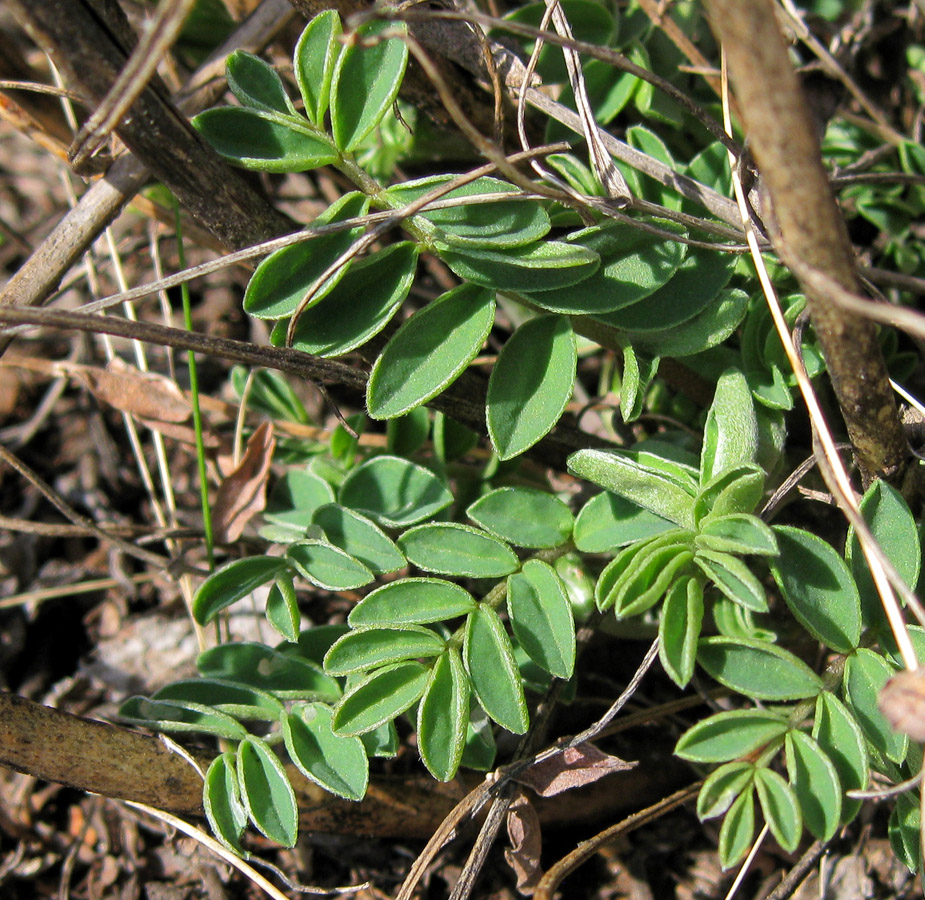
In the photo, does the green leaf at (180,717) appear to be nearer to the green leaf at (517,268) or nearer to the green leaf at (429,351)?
the green leaf at (429,351)

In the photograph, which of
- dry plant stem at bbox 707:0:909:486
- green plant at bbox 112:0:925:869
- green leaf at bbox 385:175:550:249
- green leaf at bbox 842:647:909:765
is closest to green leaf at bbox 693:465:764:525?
green plant at bbox 112:0:925:869

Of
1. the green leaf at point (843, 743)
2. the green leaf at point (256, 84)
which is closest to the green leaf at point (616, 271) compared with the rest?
the green leaf at point (256, 84)

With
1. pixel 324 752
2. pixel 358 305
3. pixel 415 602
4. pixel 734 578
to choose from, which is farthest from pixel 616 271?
pixel 324 752

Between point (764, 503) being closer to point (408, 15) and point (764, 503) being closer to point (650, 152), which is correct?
point (650, 152)

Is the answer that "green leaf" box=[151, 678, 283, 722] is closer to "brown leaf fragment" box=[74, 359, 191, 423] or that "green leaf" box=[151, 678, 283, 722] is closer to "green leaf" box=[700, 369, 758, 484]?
"brown leaf fragment" box=[74, 359, 191, 423]

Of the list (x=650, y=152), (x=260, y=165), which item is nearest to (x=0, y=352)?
(x=260, y=165)

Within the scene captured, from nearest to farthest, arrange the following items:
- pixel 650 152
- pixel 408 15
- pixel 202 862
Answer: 1. pixel 408 15
2. pixel 650 152
3. pixel 202 862

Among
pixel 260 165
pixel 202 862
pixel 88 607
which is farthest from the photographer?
pixel 88 607
